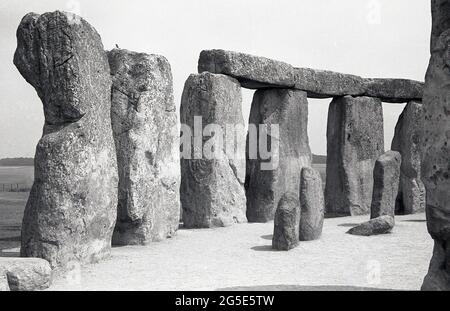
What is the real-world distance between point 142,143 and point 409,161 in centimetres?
862

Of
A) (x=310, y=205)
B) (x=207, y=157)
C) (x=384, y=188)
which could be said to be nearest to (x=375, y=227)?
(x=310, y=205)

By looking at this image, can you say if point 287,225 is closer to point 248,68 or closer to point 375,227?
point 375,227

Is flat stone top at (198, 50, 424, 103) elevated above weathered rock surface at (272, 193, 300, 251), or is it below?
above

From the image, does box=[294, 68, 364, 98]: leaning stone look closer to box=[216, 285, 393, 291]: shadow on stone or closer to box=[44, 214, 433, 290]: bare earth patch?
box=[44, 214, 433, 290]: bare earth patch

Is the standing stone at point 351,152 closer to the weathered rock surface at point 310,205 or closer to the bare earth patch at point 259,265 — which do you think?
the bare earth patch at point 259,265

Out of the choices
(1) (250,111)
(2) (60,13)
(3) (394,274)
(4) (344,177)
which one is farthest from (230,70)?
(3) (394,274)

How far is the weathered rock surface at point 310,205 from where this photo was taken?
10367 millimetres

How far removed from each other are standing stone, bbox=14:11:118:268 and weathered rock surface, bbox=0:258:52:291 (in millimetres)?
603

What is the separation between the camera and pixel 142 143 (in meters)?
10.0

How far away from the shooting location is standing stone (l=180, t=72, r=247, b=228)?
1248cm

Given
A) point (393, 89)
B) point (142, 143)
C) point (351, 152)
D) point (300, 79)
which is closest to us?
point (142, 143)

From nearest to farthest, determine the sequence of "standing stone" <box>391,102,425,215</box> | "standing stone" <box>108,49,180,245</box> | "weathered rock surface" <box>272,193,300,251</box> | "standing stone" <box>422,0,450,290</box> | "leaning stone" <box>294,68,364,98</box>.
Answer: "standing stone" <box>422,0,450,290</box>
"weathered rock surface" <box>272,193,300,251</box>
"standing stone" <box>108,49,180,245</box>
"leaning stone" <box>294,68,364,98</box>
"standing stone" <box>391,102,425,215</box>

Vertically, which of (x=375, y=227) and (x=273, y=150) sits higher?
(x=273, y=150)

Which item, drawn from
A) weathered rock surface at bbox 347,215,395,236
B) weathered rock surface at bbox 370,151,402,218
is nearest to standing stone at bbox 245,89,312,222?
weathered rock surface at bbox 370,151,402,218
